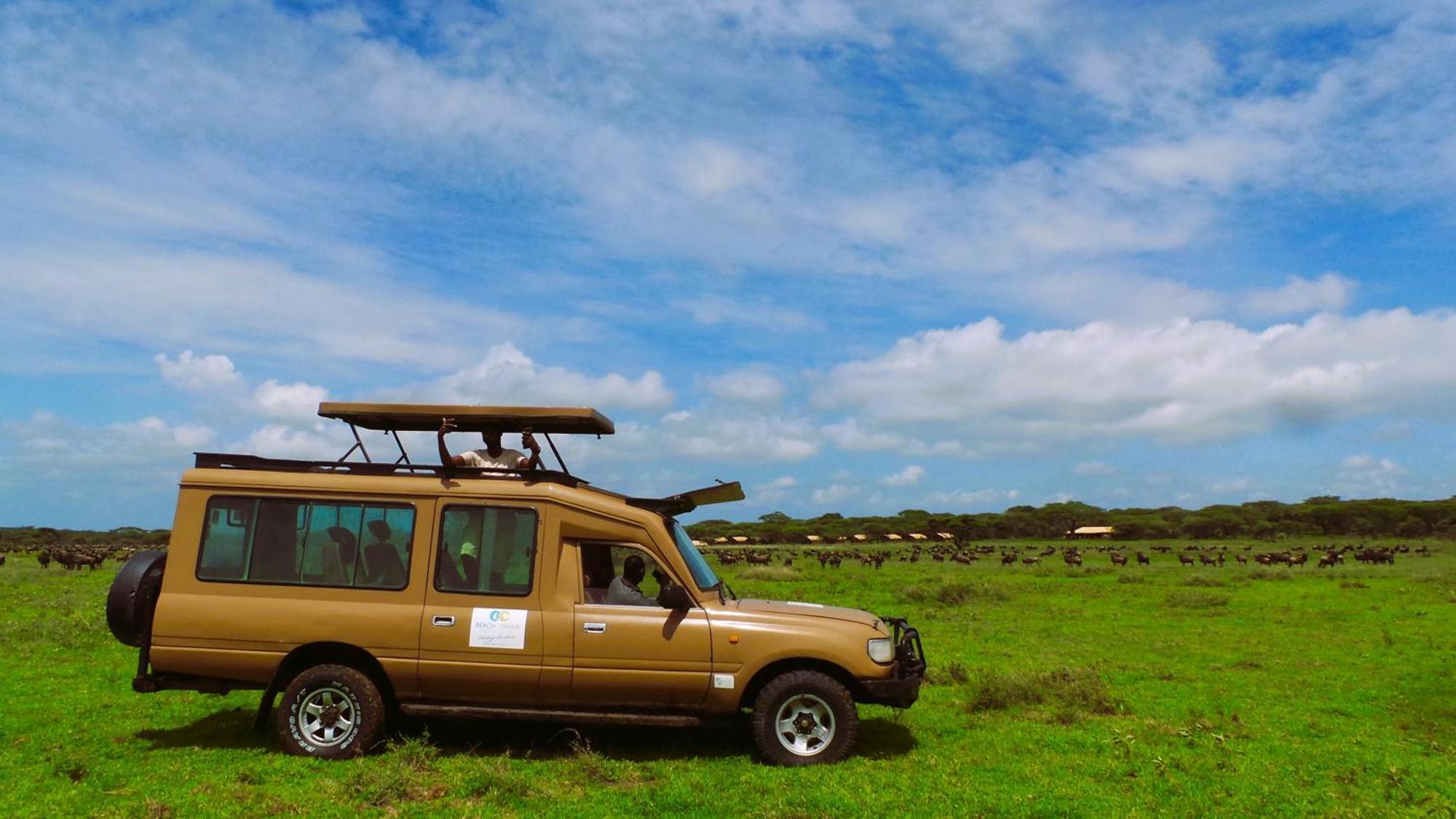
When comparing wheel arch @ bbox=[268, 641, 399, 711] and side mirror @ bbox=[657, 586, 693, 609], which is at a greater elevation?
side mirror @ bbox=[657, 586, 693, 609]

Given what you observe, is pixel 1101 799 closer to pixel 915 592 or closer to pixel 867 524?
pixel 915 592

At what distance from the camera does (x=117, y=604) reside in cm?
895

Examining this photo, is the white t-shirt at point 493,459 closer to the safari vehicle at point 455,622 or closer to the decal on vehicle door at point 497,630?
the safari vehicle at point 455,622

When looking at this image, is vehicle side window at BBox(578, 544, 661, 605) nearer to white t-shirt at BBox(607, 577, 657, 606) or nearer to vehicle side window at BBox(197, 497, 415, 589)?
white t-shirt at BBox(607, 577, 657, 606)

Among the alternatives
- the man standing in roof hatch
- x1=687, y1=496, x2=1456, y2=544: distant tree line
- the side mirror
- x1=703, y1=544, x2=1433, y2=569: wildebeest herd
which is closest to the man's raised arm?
the man standing in roof hatch

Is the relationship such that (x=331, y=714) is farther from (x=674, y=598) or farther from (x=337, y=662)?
(x=674, y=598)

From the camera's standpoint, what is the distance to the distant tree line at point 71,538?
88.4 metres

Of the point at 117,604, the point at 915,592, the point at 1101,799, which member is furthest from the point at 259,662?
the point at 915,592

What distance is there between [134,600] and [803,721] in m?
6.28

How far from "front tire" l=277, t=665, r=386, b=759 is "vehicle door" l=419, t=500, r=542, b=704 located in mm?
512

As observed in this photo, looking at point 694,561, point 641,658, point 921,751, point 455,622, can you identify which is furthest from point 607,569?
point 921,751

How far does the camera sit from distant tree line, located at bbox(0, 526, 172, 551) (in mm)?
88438

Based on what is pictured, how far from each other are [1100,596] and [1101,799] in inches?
1034

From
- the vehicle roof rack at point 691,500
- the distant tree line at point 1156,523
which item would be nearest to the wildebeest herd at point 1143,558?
the distant tree line at point 1156,523
